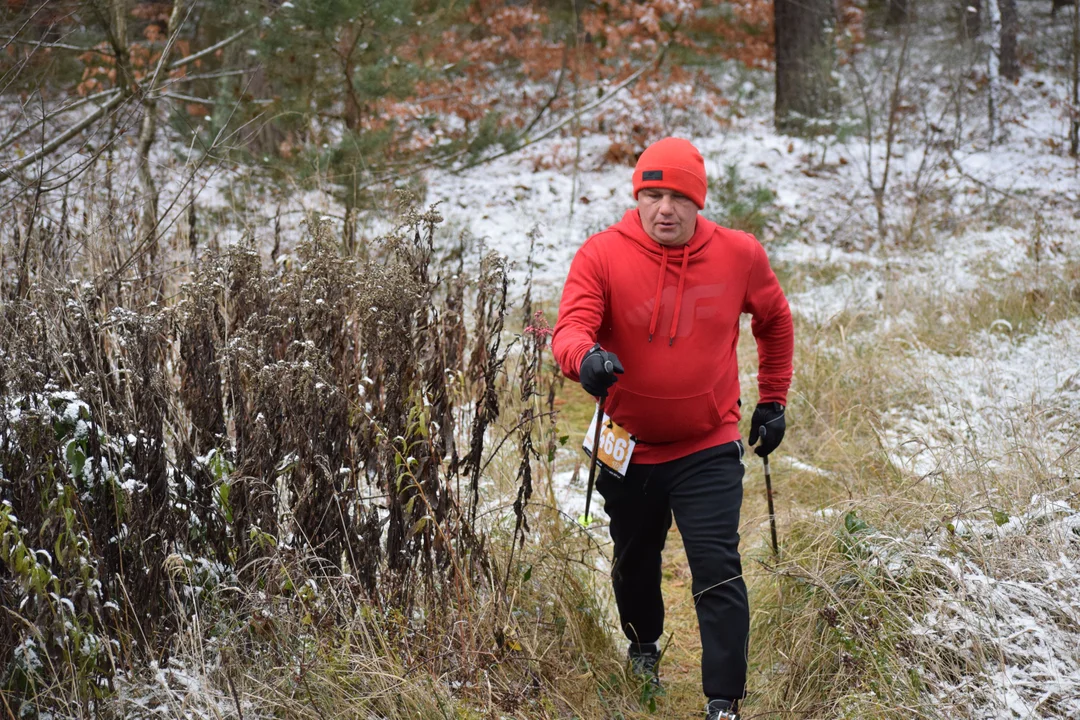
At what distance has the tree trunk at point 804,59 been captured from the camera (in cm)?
1249

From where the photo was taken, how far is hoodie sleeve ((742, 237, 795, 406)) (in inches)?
118

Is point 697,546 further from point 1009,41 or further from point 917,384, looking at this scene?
point 1009,41

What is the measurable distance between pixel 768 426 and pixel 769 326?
1.17 feet

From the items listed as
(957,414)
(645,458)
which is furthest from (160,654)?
(957,414)

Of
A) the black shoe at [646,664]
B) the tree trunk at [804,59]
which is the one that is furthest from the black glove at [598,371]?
the tree trunk at [804,59]

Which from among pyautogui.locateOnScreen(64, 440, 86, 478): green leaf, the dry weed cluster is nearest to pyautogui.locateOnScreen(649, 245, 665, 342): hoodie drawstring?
the dry weed cluster

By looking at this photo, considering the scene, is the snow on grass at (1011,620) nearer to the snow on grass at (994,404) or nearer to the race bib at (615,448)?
the snow on grass at (994,404)

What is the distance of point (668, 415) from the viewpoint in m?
2.86

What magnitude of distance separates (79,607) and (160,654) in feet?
1.00

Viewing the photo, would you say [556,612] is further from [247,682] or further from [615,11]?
[615,11]

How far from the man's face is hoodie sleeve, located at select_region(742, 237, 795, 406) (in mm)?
267

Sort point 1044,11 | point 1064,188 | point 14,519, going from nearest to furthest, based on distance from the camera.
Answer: point 14,519
point 1064,188
point 1044,11

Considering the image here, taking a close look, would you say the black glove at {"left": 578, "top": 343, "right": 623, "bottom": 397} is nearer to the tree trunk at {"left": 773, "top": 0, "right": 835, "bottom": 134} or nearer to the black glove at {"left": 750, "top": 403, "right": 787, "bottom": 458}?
the black glove at {"left": 750, "top": 403, "right": 787, "bottom": 458}

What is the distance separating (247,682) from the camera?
2.62 metres
